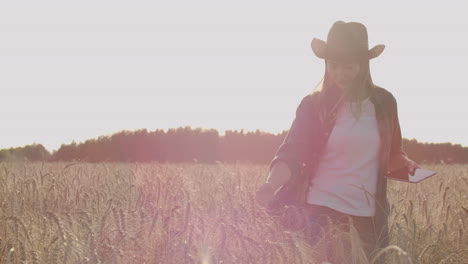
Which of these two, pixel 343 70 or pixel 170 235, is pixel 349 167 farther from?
pixel 170 235

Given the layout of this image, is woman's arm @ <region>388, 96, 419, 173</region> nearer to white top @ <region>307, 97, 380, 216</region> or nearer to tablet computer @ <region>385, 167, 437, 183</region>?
tablet computer @ <region>385, 167, 437, 183</region>

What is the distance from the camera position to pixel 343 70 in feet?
10.4

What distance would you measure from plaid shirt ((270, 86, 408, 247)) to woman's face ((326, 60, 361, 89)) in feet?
0.85

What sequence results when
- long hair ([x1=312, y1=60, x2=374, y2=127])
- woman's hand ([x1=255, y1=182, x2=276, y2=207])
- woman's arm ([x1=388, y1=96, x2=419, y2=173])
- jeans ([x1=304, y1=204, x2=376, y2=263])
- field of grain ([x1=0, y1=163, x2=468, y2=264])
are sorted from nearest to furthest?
field of grain ([x1=0, y1=163, x2=468, y2=264]), woman's hand ([x1=255, y1=182, x2=276, y2=207]), jeans ([x1=304, y1=204, x2=376, y2=263]), long hair ([x1=312, y1=60, x2=374, y2=127]), woman's arm ([x1=388, y1=96, x2=419, y2=173])

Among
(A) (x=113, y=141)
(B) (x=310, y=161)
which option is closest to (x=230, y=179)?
(B) (x=310, y=161)

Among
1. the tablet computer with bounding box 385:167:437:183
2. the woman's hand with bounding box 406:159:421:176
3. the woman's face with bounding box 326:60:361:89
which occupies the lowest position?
the tablet computer with bounding box 385:167:437:183

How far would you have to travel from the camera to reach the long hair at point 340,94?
10.7 feet

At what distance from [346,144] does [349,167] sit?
0.43 ft

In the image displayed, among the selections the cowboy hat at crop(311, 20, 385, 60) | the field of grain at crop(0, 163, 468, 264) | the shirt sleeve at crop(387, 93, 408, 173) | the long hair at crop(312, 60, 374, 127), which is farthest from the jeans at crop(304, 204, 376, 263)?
the cowboy hat at crop(311, 20, 385, 60)

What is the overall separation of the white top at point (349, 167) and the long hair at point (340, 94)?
54 mm

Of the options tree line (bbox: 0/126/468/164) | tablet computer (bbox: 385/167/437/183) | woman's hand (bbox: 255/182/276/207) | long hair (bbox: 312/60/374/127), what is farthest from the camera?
tree line (bbox: 0/126/468/164)

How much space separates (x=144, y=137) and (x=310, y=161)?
47.8ft

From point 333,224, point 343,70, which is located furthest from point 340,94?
point 333,224

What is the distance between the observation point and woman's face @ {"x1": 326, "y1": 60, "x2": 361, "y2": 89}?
124 inches
